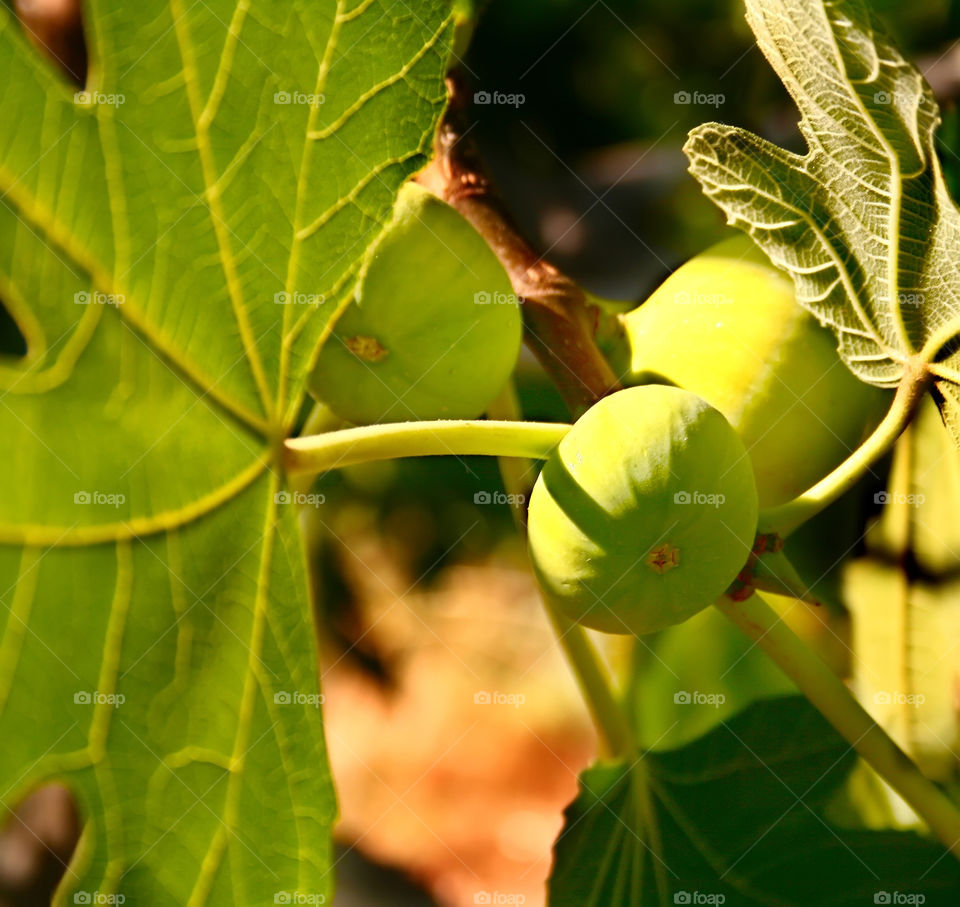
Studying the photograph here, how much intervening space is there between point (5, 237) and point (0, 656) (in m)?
0.24

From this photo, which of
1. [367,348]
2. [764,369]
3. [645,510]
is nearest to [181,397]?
[367,348]

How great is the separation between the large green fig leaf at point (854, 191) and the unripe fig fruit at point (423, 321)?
0.56ft

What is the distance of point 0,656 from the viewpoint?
564mm

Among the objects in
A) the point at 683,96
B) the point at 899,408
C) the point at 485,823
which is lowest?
the point at 485,823

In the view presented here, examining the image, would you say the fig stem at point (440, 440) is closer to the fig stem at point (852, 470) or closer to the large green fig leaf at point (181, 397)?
the large green fig leaf at point (181, 397)

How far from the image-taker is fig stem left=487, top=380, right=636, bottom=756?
2.59ft

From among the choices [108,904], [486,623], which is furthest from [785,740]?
[486,623]

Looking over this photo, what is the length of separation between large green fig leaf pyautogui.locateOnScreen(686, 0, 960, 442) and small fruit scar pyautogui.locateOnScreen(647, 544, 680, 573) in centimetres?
23

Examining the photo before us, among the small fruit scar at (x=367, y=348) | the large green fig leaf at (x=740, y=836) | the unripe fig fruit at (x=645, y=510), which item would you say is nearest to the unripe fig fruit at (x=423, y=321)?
the small fruit scar at (x=367, y=348)

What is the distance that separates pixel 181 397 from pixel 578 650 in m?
0.39

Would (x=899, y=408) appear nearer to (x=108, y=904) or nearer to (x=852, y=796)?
(x=852, y=796)

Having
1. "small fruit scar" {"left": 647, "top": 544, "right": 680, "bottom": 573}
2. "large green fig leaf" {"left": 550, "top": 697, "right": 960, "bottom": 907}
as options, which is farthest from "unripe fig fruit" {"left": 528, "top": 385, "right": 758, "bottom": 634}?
"large green fig leaf" {"left": 550, "top": 697, "right": 960, "bottom": 907}

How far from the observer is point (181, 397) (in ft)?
2.06

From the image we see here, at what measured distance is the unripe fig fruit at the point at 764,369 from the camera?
0.70 m
